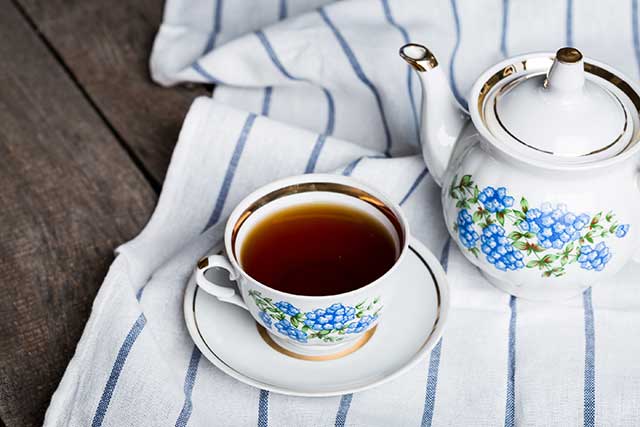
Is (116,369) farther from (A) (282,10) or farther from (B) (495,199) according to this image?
(A) (282,10)

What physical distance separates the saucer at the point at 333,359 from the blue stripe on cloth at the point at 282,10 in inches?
17.7

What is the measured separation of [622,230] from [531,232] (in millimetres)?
70

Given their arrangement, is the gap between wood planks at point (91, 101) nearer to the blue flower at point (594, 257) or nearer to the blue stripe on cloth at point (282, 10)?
the blue stripe on cloth at point (282, 10)

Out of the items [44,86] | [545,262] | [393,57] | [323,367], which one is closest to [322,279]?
[323,367]

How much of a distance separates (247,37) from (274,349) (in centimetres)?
42

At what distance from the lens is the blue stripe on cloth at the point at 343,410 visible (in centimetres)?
67

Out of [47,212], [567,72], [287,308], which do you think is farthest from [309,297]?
[47,212]

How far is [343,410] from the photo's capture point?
0.68m

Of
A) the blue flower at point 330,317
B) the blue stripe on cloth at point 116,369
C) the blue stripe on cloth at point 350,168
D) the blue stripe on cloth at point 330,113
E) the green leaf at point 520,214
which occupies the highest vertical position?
the green leaf at point 520,214

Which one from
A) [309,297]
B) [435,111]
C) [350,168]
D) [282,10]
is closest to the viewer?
[309,297]

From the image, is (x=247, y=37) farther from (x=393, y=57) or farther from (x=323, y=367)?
(x=323, y=367)

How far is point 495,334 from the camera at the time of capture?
Result: 74 cm

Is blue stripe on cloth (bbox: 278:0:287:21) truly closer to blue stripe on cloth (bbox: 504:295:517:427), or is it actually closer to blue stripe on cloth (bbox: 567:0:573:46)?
blue stripe on cloth (bbox: 567:0:573:46)

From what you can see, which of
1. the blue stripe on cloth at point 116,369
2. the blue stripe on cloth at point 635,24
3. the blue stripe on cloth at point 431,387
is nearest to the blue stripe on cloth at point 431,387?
the blue stripe on cloth at point 431,387
